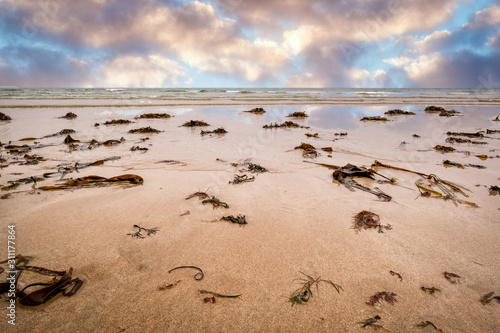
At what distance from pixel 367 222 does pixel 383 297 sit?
1031mm

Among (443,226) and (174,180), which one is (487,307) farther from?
(174,180)

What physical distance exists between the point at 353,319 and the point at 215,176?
290cm

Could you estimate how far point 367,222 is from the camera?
8.32ft

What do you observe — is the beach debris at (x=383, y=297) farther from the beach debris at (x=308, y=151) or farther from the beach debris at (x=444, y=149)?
the beach debris at (x=444, y=149)

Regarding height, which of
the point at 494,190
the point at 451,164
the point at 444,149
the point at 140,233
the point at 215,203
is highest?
the point at 444,149

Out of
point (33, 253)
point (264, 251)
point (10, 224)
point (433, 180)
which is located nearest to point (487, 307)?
point (264, 251)

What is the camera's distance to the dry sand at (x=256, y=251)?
4.90 feet

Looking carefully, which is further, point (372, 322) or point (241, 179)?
point (241, 179)

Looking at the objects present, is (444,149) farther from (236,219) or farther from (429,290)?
(236,219)

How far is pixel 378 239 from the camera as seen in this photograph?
2.25m

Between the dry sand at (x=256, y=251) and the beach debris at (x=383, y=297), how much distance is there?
0.11ft

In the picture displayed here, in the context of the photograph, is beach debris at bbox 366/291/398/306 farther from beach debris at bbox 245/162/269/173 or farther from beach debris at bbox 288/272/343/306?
beach debris at bbox 245/162/269/173

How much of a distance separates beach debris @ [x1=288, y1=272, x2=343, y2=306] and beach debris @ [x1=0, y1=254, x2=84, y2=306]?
5.49ft

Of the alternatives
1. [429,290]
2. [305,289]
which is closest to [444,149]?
[429,290]
